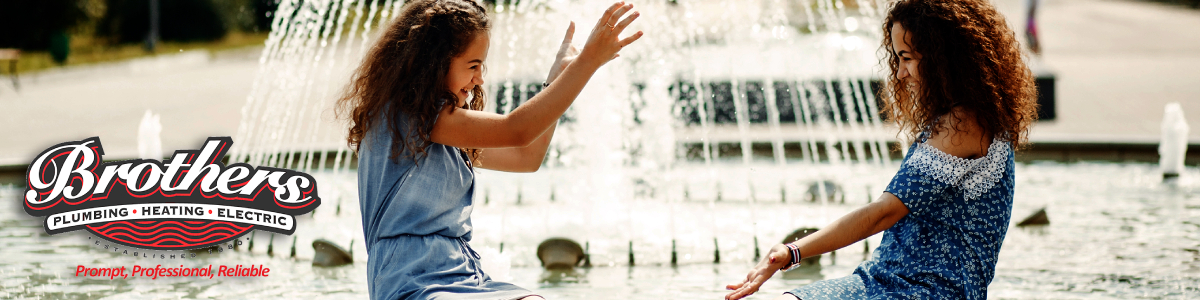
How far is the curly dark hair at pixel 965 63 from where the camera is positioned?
7.25ft

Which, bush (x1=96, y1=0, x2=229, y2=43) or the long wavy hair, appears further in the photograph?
bush (x1=96, y1=0, x2=229, y2=43)

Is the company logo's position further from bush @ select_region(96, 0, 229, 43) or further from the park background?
bush @ select_region(96, 0, 229, 43)

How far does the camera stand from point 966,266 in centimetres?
221

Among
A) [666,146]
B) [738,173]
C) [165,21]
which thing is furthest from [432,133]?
[165,21]

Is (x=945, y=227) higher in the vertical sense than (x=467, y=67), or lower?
lower

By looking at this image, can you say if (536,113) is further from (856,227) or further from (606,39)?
(856,227)

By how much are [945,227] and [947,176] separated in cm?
11

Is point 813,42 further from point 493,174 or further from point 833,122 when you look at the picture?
point 493,174

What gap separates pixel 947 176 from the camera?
2.18 metres

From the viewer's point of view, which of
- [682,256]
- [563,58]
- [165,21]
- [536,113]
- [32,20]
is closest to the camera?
[536,113]

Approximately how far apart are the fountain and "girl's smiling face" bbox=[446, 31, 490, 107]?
0.55 meters

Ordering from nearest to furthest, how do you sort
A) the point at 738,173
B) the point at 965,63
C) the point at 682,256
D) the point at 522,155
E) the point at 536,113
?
1. the point at 536,113
2. the point at 965,63
3. the point at 522,155
4. the point at 682,256
5. the point at 738,173

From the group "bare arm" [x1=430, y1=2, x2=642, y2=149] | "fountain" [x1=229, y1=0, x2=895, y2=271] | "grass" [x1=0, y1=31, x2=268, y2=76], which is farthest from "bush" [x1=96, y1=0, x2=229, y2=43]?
"bare arm" [x1=430, y1=2, x2=642, y2=149]

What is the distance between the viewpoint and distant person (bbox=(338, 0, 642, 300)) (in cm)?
214
